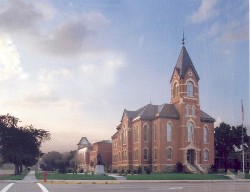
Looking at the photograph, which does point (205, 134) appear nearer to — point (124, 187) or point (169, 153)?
point (169, 153)

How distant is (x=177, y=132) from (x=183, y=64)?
11626mm

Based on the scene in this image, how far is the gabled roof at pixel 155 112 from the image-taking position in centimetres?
6261

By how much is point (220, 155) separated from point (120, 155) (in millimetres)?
27097

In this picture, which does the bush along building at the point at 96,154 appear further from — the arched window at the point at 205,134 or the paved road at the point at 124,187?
the paved road at the point at 124,187

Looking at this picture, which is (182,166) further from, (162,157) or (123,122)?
(123,122)

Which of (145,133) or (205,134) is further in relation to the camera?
(205,134)

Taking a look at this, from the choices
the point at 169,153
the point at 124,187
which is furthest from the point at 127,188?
the point at 169,153

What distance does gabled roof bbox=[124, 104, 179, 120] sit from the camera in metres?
62.6

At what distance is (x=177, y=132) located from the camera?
62.9 meters

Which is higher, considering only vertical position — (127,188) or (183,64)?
(183,64)

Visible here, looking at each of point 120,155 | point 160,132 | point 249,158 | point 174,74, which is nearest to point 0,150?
point 120,155

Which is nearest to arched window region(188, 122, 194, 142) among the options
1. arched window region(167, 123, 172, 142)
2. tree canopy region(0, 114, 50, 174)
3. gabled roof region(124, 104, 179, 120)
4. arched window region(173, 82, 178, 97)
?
gabled roof region(124, 104, 179, 120)

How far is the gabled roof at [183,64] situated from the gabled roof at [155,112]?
19.4ft

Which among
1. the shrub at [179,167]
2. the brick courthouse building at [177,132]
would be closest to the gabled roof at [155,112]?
the brick courthouse building at [177,132]
